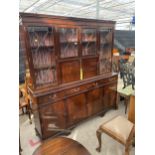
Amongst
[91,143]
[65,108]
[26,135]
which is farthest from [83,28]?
[26,135]

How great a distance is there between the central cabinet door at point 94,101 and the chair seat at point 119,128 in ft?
2.18

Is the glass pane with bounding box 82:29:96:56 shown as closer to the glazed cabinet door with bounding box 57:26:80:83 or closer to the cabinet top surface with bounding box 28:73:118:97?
the glazed cabinet door with bounding box 57:26:80:83

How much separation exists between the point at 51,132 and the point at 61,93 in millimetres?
649

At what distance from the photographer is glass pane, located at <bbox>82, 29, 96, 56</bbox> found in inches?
92.1

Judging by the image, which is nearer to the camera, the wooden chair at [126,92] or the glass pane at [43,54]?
the glass pane at [43,54]

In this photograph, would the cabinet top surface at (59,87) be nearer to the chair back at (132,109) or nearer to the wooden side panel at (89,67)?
the wooden side panel at (89,67)

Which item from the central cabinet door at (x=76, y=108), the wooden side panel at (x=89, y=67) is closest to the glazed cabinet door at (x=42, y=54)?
the central cabinet door at (x=76, y=108)

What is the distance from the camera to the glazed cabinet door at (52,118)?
79.9 inches

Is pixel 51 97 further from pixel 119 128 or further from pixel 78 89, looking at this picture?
pixel 119 128

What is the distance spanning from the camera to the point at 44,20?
182 centimetres

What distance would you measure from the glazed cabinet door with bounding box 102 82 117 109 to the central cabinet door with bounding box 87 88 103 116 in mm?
136
